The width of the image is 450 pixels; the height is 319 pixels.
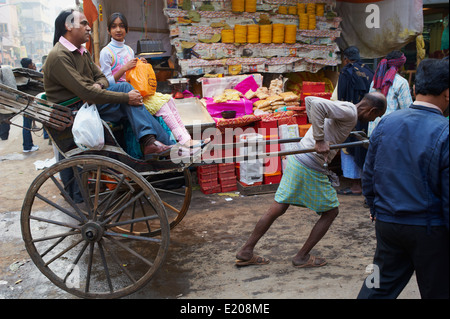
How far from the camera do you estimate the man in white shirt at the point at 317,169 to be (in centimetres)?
323

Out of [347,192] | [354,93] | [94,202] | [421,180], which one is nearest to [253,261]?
[94,202]

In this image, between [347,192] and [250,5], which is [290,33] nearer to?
[250,5]

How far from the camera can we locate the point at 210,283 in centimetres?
355

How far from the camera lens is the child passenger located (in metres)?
3.74

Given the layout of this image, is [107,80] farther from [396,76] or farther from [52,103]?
[396,76]

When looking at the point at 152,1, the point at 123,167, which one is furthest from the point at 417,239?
the point at 152,1

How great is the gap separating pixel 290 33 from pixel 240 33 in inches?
38.3

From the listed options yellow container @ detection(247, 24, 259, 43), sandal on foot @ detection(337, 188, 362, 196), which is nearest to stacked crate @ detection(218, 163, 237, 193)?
sandal on foot @ detection(337, 188, 362, 196)

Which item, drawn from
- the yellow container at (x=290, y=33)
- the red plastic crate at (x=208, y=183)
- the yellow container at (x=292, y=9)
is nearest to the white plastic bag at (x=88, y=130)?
the red plastic crate at (x=208, y=183)

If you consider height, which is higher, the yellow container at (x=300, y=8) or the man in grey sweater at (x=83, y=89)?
the yellow container at (x=300, y=8)

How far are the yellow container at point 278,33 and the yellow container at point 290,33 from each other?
0.29ft

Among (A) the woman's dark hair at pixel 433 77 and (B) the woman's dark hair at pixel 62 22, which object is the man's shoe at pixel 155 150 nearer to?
(B) the woman's dark hair at pixel 62 22

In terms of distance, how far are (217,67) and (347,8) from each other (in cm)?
293

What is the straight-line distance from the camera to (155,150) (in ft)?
11.0
